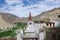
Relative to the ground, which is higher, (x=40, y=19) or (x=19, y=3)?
(x=19, y=3)

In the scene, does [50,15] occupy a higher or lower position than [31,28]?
higher

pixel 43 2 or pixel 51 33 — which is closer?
pixel 51 33

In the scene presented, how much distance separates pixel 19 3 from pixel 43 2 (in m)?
0.66

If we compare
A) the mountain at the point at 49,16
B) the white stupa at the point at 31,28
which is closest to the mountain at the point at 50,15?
the mountain at the point at 49,16

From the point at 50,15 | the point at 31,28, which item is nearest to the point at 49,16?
the point at 50,15

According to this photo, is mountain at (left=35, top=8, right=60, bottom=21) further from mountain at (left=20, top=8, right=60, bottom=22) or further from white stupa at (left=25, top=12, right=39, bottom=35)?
white stupa at (left=25, top=12, right=39, bottom=35)

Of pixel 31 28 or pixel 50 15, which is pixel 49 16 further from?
pixel 31 28

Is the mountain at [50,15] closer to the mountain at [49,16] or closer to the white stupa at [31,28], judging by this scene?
the mountain at [49,16]

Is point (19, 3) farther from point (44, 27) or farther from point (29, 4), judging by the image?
point (44, 27)

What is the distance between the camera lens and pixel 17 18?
6.14 meters

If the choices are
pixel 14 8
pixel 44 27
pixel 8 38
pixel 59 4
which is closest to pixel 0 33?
pixel 8 38

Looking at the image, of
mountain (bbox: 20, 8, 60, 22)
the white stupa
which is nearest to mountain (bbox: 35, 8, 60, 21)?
mountain (bbox: 20, 8, 60, 22)

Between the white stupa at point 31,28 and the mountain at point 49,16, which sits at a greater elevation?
the mountain at point 49,16

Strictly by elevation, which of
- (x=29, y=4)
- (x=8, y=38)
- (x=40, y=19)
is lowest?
(x=8, y=38)
